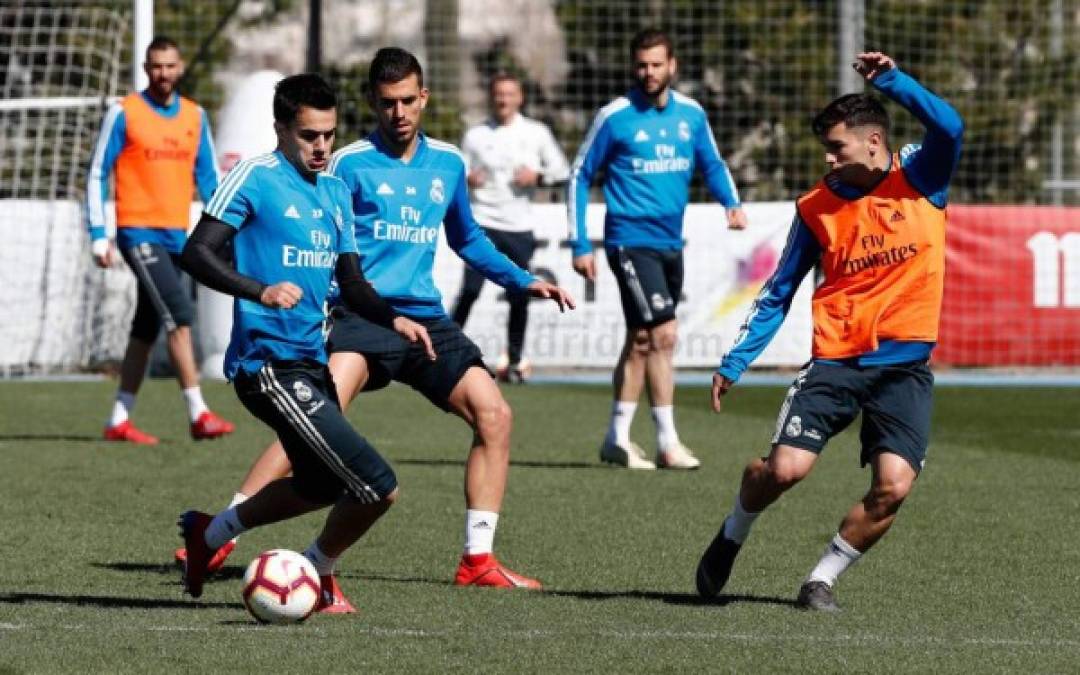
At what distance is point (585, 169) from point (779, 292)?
14.9ft

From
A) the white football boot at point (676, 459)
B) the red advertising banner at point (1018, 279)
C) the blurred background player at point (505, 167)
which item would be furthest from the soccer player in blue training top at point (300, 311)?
the red advertising banner at point (1018, 279)

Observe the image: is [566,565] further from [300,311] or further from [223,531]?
[300,311]

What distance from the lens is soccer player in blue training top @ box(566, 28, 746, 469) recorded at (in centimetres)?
1151

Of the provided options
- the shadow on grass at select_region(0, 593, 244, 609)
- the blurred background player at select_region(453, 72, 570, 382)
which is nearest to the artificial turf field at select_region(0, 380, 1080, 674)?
the shadow on grass at select_region(0, 593, 244, 609)

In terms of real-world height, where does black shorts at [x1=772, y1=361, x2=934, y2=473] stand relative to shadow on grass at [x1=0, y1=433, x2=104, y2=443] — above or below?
above

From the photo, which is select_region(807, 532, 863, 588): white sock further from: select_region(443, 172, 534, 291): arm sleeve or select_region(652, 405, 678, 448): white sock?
select_region(652, 405, 678, 448): white sock

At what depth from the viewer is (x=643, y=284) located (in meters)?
11.5

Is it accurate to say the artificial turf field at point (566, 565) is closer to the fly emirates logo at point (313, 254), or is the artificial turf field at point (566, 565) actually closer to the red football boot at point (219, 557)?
the red football boot at point (219, 557)

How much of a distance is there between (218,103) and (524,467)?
1589 centimetres

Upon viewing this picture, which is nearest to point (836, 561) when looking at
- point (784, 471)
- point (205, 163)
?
point (784, 471)

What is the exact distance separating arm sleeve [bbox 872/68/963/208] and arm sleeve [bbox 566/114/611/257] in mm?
4565

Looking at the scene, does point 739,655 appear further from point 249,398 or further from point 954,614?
point 249,398

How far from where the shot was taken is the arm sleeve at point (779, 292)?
7.20 m

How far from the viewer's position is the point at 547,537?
8836 millimetres
